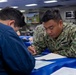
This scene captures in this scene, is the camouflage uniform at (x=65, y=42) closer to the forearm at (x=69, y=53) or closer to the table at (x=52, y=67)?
the forearm at (x=69, y=53)

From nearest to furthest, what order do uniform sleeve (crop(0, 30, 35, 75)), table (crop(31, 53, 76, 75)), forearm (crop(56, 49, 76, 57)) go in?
uniform sleeve (crop(0, 30, 35, 75))
table (crop(31, 53, 76, 75))
forearm (crop(56, 49, 76, 57))

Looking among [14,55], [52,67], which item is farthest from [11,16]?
[52,67]

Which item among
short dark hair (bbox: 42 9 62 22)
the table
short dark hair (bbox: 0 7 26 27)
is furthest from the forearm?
short dark hair (bbox: 0 7 26 27)

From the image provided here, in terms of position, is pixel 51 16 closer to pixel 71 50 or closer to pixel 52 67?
pixel 71 50

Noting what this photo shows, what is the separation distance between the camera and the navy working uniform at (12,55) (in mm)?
1153

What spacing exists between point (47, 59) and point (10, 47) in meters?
0.61

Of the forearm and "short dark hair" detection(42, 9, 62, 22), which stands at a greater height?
"short dark hair" detection(42, 9, 62, 22)

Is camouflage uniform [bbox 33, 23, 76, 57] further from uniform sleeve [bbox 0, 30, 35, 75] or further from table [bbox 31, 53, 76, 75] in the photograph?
uniform sleeve [bbox 0, 30, 35, 75]

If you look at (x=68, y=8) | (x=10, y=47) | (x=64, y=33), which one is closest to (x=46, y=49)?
(x=64, y=33)

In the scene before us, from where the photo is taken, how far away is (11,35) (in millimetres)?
1195

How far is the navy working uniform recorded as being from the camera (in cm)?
115

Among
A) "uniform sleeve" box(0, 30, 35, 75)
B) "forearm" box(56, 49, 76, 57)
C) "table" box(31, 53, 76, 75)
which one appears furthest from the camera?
"forearm" box(56, 49, 76, 57)

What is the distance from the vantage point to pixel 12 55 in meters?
1.17

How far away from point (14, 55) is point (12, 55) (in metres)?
0.01
